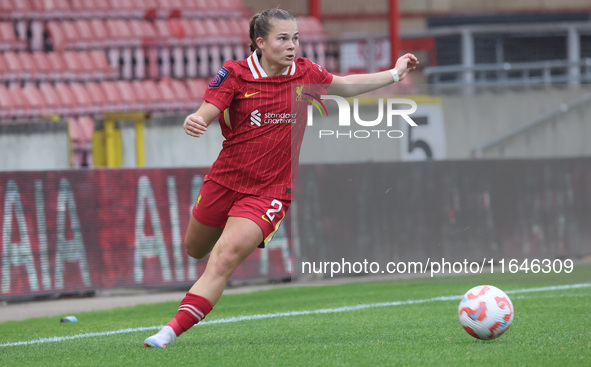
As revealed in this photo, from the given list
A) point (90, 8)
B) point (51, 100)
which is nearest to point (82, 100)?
point (51, 100)

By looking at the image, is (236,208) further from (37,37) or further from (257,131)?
(37,37)

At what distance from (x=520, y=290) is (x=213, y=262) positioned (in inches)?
193

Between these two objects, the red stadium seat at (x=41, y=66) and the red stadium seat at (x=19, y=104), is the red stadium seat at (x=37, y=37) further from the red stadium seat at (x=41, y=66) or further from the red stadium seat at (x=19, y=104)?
the red stadium seat at (x=19, y=104)

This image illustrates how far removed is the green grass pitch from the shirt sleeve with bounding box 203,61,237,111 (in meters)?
1.51

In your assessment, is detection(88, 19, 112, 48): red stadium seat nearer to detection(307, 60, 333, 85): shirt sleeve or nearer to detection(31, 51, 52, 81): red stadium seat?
detection(31, 51, 52, 81): red stadium seat

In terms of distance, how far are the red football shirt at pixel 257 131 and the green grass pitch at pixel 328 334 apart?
41.1 inches

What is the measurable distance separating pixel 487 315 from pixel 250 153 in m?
1.78

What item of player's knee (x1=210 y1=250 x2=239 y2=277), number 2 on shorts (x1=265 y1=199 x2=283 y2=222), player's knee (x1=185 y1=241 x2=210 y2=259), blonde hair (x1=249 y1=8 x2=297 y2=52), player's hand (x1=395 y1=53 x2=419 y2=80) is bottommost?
player's knee (x1=210 y1=250 x2=239 y2=277)

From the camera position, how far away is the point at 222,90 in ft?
20.0

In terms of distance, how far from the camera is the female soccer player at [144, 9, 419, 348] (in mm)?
6086

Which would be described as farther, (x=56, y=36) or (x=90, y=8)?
(x=90, y=8)

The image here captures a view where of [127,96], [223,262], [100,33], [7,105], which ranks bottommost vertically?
[223,262]

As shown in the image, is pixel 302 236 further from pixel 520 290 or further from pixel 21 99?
pixel 21 99

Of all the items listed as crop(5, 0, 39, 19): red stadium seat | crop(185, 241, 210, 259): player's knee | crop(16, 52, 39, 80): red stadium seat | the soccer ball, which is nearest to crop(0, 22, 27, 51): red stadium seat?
crop(5, 0, 39, 19): red stadium seat
